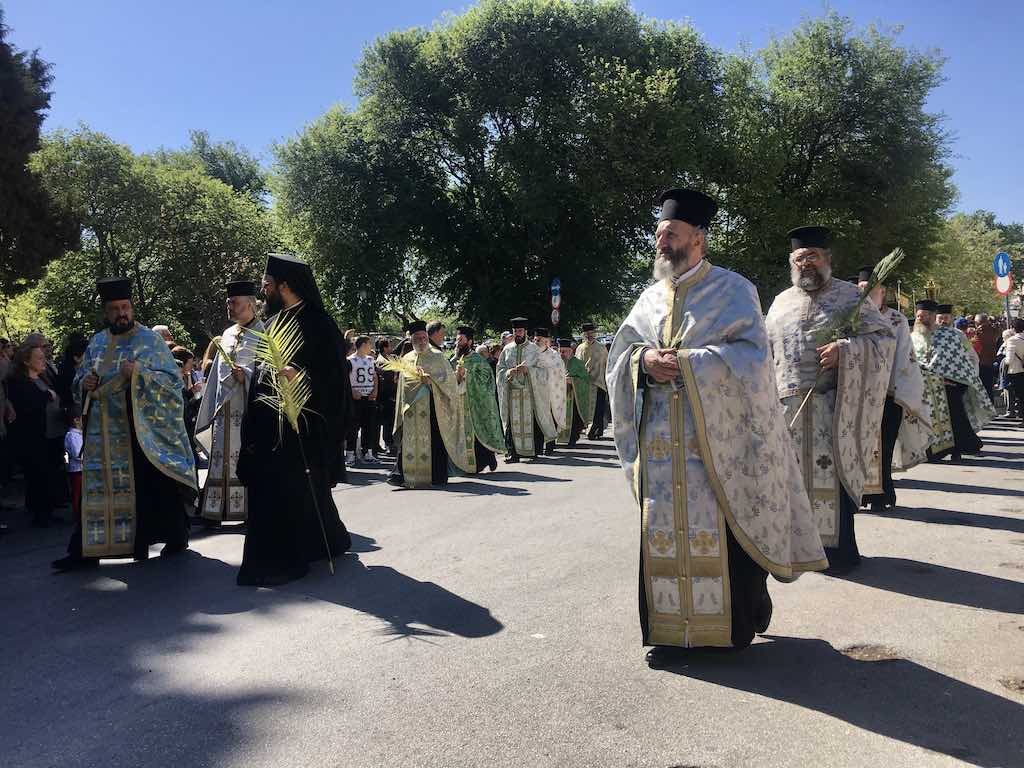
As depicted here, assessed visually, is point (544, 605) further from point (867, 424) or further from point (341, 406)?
point (867, 424)

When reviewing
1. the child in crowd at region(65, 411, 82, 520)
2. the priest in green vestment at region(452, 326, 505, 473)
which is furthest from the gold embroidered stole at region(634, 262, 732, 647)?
the priest in green vestment at region(452, 326, 505, 473)

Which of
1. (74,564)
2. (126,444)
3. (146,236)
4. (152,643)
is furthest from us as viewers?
(146,236)

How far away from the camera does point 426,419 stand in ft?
38.8

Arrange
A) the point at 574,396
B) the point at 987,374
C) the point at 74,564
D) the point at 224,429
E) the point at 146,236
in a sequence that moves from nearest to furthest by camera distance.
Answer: the point at 74,564, the point at 224,429, the point at 574,396, the point at 987,374, the point at 146,236

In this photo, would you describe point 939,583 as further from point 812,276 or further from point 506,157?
point 506,157

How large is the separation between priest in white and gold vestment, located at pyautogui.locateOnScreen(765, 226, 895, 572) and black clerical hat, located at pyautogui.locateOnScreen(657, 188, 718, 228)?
2.08m

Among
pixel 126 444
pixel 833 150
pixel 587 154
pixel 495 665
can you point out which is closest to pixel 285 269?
pixel 126 444

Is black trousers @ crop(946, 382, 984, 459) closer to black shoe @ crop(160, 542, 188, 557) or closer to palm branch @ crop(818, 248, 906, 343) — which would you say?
palm branch @ crop(818, 248, 906, 343)

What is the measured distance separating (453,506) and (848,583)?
484cm

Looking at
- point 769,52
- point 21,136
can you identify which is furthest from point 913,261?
point 21,136

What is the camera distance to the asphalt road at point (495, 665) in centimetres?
362

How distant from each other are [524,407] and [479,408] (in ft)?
7.66

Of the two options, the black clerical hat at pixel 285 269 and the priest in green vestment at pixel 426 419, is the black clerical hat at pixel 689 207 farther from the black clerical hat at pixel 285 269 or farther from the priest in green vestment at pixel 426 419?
the priest in green vestment at pixel 426 419

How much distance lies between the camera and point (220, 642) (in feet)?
16.9
